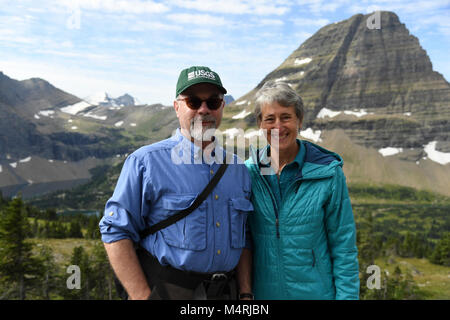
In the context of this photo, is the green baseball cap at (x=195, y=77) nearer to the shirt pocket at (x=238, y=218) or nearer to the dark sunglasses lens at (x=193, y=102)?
the dark sunglasses lens at (x=193, y=102)

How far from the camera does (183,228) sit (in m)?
4.75

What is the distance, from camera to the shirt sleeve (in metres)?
4.51

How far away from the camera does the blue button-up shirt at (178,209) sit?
4.61m

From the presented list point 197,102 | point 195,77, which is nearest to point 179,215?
point 197,102

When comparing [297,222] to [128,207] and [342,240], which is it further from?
[128,207]

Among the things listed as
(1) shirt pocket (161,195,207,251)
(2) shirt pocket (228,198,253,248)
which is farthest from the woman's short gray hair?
(1) shirt pocket (161,195,207,251)

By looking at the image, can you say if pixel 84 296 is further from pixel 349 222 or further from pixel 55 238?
pixel 349 222

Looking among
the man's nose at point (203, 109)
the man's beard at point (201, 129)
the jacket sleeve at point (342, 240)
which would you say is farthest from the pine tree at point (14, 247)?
the jacket sleeve at point (342, 240)

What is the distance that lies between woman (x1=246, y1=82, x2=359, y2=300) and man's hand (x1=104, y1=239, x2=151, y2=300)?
6.33 ft

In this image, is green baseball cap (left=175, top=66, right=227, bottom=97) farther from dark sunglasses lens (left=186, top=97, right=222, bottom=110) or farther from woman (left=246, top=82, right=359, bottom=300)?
woman (left=246, top=82, right=359, bottom=300)

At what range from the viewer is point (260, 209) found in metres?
5.51

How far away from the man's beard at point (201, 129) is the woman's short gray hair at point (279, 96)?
853mm

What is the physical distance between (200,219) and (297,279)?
1.90 meters
